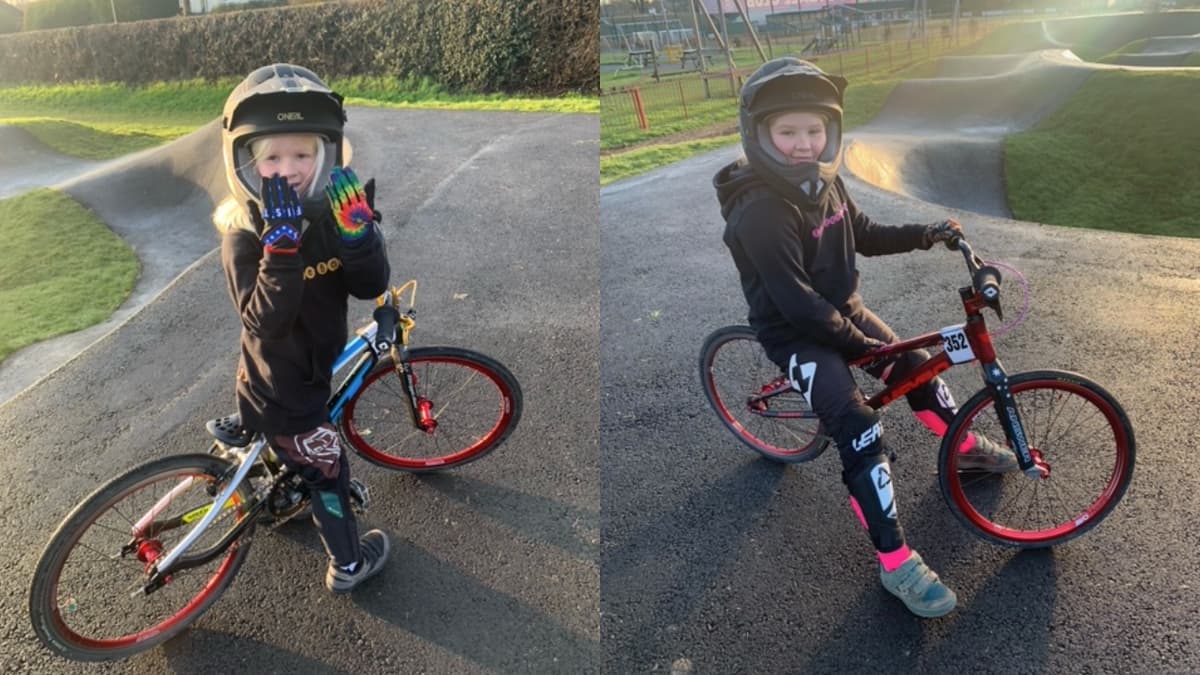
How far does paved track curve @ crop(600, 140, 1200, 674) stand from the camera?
2.33 metres

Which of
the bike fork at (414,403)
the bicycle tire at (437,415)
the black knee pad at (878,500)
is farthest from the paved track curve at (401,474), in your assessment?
the black knee pad at (878,500)

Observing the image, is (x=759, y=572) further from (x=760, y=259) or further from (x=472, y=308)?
(x=472, y=308)

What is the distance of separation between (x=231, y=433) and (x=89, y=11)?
302 cm

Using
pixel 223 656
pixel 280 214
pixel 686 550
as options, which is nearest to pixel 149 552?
pixel 223 656

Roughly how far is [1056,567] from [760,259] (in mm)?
1552

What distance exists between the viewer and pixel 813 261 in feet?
9.25

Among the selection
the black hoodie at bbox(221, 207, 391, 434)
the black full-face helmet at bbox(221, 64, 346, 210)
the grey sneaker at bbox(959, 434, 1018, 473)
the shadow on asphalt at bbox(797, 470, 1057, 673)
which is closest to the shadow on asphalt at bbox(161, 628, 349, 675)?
the black hoodie at bbox(221, 207, 391, 434)

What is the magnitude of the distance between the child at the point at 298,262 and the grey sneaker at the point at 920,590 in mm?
1968

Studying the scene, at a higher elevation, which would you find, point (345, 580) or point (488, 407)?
point (488, 407)

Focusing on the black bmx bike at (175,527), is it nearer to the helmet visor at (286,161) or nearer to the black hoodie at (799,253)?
the helmet visor at (286,161)

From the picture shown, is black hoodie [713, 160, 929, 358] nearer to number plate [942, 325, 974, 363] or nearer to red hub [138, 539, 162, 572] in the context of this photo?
number plate [942, 325, 974, 363]

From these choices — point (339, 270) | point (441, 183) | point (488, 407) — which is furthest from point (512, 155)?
point (339, 270)

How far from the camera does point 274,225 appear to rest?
2086 millimetres

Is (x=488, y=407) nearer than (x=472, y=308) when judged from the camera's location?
Yes
